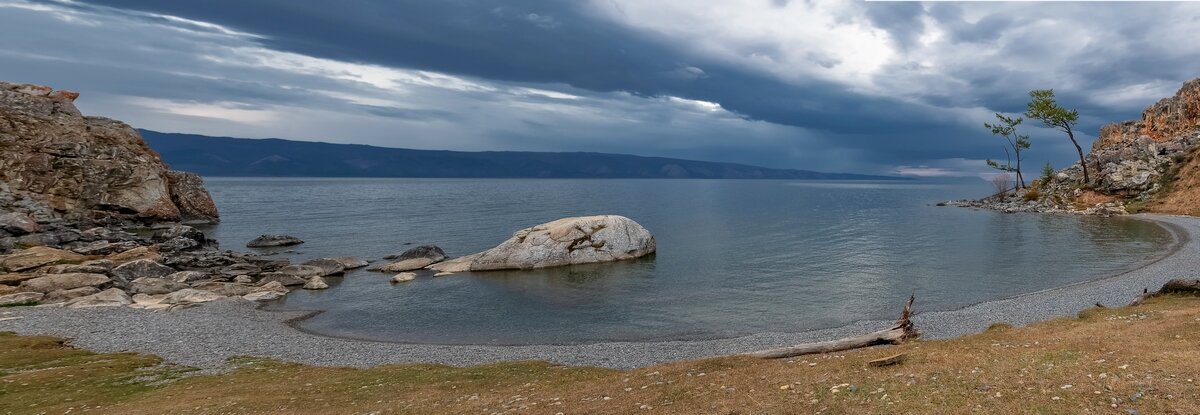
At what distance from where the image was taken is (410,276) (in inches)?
2060

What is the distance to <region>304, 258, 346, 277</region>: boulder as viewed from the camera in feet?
181

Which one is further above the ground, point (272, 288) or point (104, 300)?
point (104, 300)

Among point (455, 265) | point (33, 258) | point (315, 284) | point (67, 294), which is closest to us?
point (67, 294)

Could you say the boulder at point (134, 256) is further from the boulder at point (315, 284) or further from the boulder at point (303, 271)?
the boulder at point (315, 284)

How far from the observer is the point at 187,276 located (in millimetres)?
48344

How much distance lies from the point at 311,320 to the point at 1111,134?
16205cm

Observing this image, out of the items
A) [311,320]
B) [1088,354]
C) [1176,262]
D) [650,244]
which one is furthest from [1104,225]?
[311,320]

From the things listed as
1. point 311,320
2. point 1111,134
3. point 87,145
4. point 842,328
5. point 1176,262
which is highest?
point 1111,134

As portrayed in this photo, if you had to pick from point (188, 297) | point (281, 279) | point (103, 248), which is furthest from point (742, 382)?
point (103, 248)

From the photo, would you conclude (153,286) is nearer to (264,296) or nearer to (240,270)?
(264,296)

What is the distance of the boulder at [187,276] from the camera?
47.7m

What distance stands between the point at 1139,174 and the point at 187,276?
136173mm

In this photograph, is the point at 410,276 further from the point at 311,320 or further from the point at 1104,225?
the point at 1104,225

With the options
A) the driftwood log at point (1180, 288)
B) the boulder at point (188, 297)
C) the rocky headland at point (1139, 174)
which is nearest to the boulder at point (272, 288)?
the boulder at point (188, 297)
